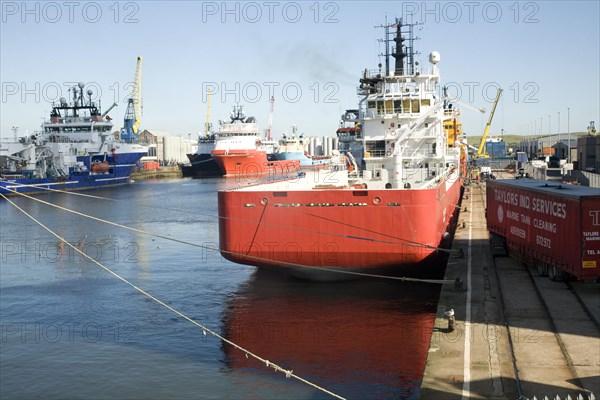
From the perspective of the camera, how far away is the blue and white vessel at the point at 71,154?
287ft

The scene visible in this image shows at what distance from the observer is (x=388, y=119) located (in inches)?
1222

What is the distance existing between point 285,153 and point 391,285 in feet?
407

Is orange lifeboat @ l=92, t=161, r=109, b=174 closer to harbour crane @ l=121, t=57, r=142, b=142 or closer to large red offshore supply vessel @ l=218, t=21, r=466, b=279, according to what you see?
harbour crane @ l=121, t=57, r=142, b=142

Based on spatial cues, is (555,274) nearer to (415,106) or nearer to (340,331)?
(340,331)

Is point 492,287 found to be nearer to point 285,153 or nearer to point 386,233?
point 386,233

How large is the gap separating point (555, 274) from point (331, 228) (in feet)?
24.9

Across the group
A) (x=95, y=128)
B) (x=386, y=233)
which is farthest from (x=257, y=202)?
(x=95, y=128)

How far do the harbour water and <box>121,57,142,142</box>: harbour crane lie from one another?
99.7 meters

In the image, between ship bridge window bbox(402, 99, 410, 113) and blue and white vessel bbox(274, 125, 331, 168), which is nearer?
ship bridge window bbox(402, 99, 410, 113)

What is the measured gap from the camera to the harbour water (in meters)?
14.8

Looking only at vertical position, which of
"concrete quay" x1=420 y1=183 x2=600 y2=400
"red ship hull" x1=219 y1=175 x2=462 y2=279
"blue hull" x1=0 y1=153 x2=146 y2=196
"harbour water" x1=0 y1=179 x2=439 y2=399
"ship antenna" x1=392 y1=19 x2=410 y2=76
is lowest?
"harbour water" x1=0 y1=179 x2=439 y2=399

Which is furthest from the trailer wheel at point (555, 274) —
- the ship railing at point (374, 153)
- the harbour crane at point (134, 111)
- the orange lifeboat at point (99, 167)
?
the harbour crane at point (134, 111)

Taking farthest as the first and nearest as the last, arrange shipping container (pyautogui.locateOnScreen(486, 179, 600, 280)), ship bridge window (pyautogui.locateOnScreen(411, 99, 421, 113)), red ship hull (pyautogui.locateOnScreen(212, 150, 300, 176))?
red ship hull (pyautogui.locateOnScreen(212, 150, 300, 176))
ship bridge window (pyautogui.locateOnScreen(411, 99, 421, 113))
shipping container (pyautogui.locateOnScreen(486, 179, 600, 280))

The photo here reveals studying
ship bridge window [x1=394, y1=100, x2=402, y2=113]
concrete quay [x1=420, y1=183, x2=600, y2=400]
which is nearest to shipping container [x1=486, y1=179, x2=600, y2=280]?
concrete quay [x1=420, y1=183, x2=600, y2=400]
